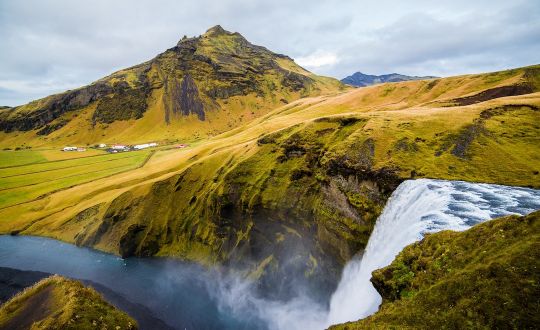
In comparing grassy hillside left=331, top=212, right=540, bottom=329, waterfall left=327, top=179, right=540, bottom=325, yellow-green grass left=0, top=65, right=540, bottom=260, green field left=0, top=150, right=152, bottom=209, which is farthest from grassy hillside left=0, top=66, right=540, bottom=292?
grassy hillside left=331, top=212, right=540, bottom=329

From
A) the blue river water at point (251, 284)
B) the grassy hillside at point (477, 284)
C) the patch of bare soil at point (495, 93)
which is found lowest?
the blue river water at point (251, 284)

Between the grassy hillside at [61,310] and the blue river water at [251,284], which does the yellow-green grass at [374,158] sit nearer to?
the blue river water at [251,284]

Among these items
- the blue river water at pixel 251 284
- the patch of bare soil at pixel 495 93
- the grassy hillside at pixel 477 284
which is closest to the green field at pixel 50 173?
the blue river water at pixel 251 284

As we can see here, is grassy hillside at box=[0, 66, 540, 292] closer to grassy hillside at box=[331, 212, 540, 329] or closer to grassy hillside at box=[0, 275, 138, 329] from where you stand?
grassy hillside at box=[331, 212, 540, 329]

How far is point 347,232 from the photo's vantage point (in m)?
52.9

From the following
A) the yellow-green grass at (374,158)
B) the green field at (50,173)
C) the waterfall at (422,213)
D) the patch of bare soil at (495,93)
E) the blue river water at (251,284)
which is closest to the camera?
the waterfall at (422,213)

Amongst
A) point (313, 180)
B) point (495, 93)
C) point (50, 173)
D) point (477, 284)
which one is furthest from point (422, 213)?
point (50, 173)

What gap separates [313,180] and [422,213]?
116ft

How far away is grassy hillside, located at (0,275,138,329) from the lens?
23.8m

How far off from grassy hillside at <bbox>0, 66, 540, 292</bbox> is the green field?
15.8 meters

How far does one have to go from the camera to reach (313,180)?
67.8 m

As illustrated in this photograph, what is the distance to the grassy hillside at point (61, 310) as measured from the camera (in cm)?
2384

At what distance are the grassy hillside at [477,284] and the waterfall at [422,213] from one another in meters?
9.54

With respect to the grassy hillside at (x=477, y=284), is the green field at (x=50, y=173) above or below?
below
